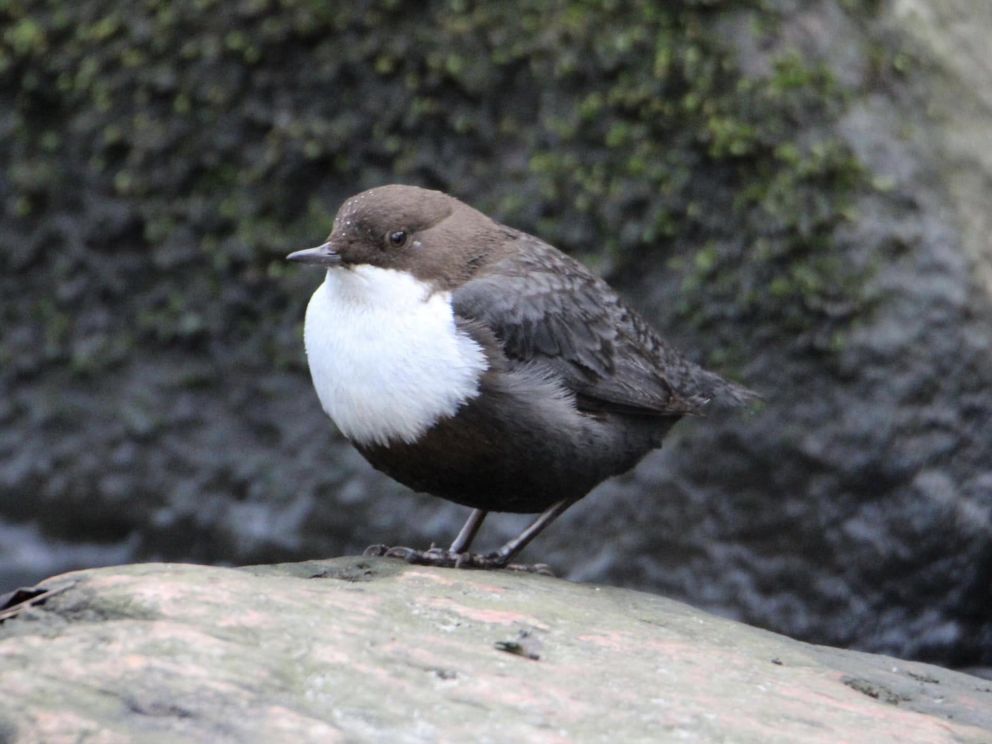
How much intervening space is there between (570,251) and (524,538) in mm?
1549

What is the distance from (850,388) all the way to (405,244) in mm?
1921

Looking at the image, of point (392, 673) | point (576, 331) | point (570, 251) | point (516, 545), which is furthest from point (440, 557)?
point (570, 251)

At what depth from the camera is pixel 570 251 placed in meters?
5.13

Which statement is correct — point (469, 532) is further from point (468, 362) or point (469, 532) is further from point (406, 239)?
point (406, 239)

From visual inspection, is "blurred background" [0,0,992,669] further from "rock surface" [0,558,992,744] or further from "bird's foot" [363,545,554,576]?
"rock surface" [0,558,992,744]

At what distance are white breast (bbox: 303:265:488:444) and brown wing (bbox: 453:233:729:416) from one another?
0.11m

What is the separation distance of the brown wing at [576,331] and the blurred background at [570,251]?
3.07ft

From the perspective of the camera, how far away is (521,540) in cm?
387

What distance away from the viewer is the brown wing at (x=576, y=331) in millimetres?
3631

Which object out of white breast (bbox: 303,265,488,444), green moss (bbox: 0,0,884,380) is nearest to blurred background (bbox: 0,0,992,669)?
green moss (bbox: 0,0,884,380)

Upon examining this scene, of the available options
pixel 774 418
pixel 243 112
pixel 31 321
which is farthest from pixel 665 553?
pixel 31 321

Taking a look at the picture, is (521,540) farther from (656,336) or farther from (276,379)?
(276,379)

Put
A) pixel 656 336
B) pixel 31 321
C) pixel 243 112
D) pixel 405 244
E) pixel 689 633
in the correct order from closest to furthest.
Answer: pixel 689 633
pixel 405 244
pixel 656 336
pixel 243 112
pixel 31 321

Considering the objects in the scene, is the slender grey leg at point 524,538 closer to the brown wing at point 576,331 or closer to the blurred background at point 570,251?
the brown wing at point 576,331
